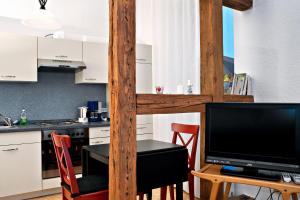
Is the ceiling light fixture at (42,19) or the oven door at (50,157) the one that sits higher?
the ceiling light fixture at (42,19)

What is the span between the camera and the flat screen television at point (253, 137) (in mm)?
1952

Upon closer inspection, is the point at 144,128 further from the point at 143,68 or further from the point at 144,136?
the point at 143,68

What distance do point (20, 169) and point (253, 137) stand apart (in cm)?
272

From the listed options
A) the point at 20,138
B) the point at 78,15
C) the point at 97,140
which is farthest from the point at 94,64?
the point at 20,138

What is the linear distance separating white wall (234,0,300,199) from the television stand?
2.75ft

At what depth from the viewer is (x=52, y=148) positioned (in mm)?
3451

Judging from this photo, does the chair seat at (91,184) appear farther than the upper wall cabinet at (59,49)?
No

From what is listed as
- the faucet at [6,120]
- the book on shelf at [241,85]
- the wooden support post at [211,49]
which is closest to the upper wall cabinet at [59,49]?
the faucet at [6,120]

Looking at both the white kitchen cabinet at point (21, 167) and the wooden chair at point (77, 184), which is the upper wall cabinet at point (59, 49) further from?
the wooden chair at point (77, 184)

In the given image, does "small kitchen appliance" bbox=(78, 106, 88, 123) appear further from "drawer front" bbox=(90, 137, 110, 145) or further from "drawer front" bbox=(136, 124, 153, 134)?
"drawer front" bbox=(136, 124, 153, 134)

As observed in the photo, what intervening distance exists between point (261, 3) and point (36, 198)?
11.5 feet

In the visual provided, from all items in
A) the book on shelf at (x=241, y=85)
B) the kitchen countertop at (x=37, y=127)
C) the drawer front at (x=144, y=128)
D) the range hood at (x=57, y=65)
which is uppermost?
the range hood at (x=57, y=65)

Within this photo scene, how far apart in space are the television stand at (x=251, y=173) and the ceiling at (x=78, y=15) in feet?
9.65

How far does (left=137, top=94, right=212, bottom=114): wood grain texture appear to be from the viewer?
2018mm
